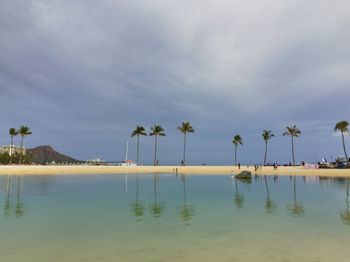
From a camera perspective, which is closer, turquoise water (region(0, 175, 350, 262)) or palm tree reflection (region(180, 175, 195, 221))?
turquoise water (region(0, 175, 350, 262))

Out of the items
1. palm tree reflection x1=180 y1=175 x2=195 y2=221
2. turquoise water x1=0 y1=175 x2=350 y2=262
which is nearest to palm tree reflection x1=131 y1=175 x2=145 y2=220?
turquoise water x1=0 y1=175 x2=350 y2=262

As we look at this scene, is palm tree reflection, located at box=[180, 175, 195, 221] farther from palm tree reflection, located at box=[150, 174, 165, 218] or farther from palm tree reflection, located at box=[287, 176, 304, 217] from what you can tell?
palm tree reflection, located at box=[287, 176, 304, 217]

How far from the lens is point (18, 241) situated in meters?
14.3

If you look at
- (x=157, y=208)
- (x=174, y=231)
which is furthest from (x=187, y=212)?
(x=174, y=231)

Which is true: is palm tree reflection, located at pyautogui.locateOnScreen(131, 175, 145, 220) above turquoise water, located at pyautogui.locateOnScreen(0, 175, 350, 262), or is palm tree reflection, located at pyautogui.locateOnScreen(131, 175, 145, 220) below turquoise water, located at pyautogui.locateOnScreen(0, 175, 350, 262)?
above

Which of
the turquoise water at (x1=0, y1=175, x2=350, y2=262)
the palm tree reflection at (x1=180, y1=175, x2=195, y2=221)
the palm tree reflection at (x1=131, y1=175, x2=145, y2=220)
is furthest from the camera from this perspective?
the palm tree reflection at (x1=131, y1=175, x2=145, y2=220)

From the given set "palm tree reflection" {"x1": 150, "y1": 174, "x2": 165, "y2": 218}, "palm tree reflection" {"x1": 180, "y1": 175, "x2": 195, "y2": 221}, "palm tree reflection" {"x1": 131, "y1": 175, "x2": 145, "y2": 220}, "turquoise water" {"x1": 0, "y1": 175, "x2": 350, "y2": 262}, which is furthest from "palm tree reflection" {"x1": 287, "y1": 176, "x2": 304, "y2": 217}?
"palm tree reflection" {"x1": 131, "y1": 175, "x2": 145, "y2": 220}

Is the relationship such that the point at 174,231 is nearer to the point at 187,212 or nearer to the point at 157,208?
the point at 187,212

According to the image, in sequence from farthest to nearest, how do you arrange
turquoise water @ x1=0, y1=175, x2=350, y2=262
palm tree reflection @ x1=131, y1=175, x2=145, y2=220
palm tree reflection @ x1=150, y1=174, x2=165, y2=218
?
palm tree reflection @ x1=150, y1=174, x2=165, y2=218 → palm tree reflection @ x1=131, y1=175, x2=145, y2=220 → turquoise water @ x1=0, y1=175, x2=350, y2=262

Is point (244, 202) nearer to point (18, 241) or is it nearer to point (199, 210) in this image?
point (199, 210)

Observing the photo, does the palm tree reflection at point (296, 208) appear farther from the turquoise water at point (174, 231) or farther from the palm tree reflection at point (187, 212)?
the palm tree reflection at point (187, 212)

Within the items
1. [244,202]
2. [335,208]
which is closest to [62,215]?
[244,202]

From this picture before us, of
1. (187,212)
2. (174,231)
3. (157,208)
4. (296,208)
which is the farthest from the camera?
(296,208)

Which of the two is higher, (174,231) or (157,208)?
(157,208)
